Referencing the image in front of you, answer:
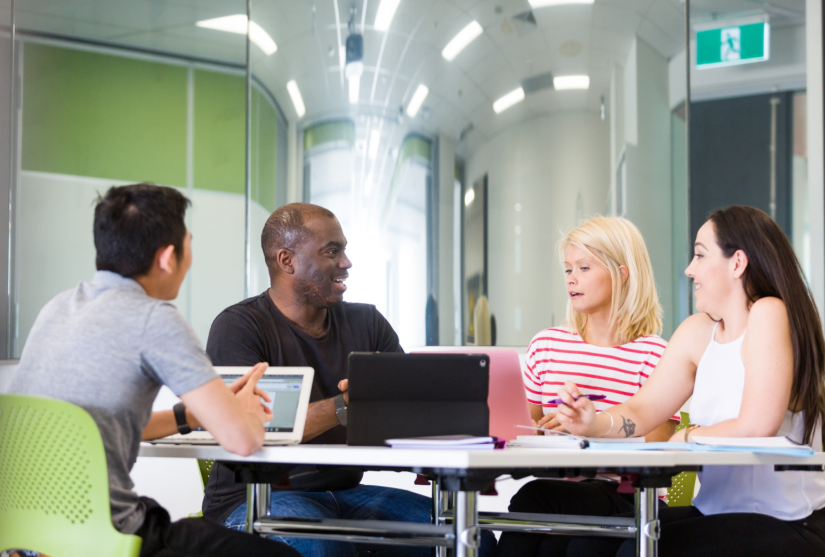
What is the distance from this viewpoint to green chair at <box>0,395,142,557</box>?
1391mm

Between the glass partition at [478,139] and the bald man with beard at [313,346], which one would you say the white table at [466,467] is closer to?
the bald man with beard at [313,346]

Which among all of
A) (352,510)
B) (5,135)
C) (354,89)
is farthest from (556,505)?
(5,135)

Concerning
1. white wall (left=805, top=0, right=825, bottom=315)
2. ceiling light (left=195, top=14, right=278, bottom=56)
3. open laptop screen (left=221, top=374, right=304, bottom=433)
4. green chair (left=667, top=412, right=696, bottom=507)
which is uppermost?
ceiling light (left=195, top=14, right=278, bottom=56)

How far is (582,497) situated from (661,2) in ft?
9.19

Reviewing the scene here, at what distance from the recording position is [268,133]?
4086 millimetres

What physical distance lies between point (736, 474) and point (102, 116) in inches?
133

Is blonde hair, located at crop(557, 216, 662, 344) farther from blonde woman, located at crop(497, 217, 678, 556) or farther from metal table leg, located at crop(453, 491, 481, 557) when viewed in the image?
metal table leg, located at crop(453, 491, 481, 557)

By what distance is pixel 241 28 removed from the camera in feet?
13.4

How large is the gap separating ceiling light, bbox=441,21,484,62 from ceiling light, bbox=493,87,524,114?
33 cm

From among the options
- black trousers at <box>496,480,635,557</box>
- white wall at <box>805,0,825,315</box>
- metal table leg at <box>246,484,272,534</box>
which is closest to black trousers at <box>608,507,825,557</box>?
black trousers at <box>496,480,635,557</box>

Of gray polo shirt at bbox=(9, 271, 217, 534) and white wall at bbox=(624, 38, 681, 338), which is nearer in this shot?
gray polo shirt at bbox=(9, 271, 217, 534)

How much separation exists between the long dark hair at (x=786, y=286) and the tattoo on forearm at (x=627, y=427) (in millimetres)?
397

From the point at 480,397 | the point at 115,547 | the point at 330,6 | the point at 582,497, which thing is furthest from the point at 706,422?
the point at 330,6

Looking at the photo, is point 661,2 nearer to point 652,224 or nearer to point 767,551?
point 652,224
